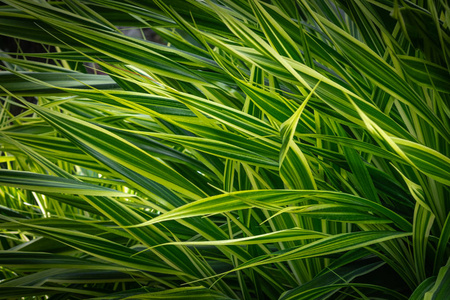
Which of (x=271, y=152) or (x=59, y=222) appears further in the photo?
(x=59, y=222)

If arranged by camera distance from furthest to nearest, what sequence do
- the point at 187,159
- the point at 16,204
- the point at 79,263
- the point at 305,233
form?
1. the point at 16,204
2. the point at 187,159
3. the point at 79,263
4. the point at 305,233

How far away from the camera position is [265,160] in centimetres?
45

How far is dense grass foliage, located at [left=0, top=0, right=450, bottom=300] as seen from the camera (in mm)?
399

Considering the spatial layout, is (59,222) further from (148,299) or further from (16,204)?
(16,204)

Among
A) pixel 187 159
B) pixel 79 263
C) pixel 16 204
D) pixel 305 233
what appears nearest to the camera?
pixel 305 233

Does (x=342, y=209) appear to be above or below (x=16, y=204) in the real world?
above

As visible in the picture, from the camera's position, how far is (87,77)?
68cm

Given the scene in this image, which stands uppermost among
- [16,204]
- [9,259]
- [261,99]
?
[261,99]

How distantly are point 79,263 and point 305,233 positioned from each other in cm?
28

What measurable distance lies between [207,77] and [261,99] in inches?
6.3

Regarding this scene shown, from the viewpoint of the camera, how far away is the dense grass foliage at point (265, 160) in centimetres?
40

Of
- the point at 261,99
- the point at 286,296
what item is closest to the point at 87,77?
the point at 261,99

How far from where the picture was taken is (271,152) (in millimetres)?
453

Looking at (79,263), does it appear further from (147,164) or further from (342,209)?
(342,209)
